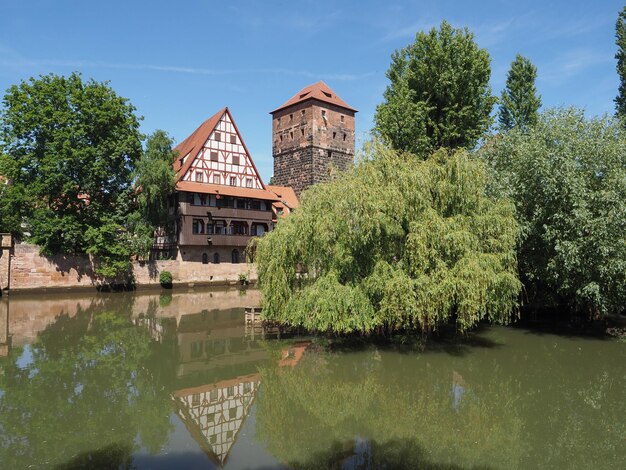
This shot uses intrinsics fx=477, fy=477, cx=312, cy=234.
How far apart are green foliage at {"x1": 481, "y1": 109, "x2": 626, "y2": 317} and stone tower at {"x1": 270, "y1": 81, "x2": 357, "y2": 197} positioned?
103ft

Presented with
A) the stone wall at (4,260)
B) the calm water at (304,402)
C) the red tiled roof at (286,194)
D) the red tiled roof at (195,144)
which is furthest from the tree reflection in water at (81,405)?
the red tiled roof at (286,194)

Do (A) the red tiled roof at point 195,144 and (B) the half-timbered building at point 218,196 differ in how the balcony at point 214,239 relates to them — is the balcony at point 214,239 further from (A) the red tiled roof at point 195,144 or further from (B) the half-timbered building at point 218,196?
(A) the red tiled roof at point 195,144

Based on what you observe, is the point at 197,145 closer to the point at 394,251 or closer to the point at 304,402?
the point at 394,251

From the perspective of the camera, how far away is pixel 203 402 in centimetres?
1092

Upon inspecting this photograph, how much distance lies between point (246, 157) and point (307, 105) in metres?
10.4

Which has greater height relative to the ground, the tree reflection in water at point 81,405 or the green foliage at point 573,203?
the green foliage at point 573,203

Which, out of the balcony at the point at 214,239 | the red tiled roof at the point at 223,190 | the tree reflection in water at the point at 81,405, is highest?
the red tiled roof at the point at 223,190

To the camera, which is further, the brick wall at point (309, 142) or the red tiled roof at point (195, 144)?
the brick wall at point (309, 142)

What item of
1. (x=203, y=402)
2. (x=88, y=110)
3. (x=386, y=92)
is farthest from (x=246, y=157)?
(x=203, y=402)

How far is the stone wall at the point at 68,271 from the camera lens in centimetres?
3322

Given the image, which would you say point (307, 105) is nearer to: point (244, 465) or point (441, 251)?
point (441, 251)

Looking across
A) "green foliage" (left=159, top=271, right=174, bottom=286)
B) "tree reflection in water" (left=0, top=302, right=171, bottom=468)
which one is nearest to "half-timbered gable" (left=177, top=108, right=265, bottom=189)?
"green foliage" (left=159, top=271, right=174, bottom=286)

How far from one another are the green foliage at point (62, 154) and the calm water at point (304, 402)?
59.5ft

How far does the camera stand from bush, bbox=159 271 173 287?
38938 millimetres
